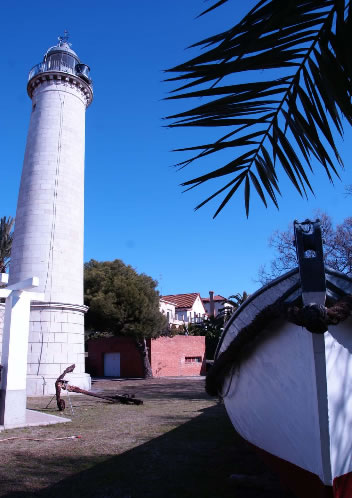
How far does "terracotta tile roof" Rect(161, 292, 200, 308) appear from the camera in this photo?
4889 cm

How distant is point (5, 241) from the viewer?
28047mm

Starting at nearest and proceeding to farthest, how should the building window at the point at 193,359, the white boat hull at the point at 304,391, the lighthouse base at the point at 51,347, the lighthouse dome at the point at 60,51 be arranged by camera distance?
the white boat hull at the point at 304,391 < the lighthouse base at the point at 51,347 < the lighthouse dome at the point at 60,51 < the building window at the point at 193,359

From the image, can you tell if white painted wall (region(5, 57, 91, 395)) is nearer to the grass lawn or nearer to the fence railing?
the fence railing

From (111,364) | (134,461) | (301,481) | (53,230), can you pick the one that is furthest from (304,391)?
(111,364)

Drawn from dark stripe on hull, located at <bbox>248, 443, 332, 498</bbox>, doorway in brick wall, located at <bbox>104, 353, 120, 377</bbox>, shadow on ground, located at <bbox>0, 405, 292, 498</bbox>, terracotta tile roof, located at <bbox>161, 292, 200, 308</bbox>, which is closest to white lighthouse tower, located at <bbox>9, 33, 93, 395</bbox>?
shadow on ground, located at <bbox>0, 405, 292, 498</bbox>

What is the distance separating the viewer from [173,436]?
25.7 feet

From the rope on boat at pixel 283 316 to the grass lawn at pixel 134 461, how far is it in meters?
1.48

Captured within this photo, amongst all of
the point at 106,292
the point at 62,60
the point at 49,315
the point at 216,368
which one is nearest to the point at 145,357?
the point at 106,292

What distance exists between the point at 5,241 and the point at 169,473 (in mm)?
25863

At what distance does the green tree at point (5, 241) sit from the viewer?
26.8m

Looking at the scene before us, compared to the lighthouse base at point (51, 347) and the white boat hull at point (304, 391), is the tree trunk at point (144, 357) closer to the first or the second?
the lighthouse base at point (51, 347)

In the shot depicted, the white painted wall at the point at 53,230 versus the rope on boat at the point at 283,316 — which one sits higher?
the white painted wall at the point at 53,230

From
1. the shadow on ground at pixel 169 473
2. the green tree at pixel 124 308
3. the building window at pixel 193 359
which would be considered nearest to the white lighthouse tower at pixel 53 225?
the green tree at pixel 124 308

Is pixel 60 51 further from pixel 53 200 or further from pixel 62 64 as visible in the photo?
pixel 53 200
